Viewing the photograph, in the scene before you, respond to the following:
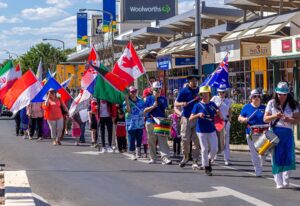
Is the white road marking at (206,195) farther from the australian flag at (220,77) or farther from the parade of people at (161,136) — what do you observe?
the australian flag at (220,77)

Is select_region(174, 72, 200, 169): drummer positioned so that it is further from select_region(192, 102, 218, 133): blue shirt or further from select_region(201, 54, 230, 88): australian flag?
select_region(201, 54, 230, 88): australian flag

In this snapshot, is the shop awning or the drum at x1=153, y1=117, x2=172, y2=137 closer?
the drum at x1=153, y1=117, x2=172, y2=137

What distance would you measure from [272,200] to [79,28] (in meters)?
69.7

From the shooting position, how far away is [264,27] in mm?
27000

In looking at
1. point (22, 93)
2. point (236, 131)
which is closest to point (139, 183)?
point (236, 131)

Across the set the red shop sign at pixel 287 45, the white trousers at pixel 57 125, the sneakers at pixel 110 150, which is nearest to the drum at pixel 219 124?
the sneakers at pixel 110 150

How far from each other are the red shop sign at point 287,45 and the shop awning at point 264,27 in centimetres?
658

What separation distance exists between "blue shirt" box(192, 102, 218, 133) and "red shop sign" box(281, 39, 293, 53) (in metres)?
7.41

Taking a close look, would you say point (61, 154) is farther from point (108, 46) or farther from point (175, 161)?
point (108, 46)

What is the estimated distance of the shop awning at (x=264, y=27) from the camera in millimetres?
26141

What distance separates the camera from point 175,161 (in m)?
15.1

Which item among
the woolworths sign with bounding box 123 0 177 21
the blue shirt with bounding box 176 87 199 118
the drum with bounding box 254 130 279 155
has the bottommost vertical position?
the drum with bounding box 254 130 279 155

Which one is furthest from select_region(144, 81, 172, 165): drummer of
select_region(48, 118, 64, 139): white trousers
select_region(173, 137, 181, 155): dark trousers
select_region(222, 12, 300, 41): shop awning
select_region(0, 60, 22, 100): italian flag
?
select_region(222, 12, 300, 41): shop awning

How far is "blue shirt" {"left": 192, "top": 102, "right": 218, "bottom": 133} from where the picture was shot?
12188 mm
